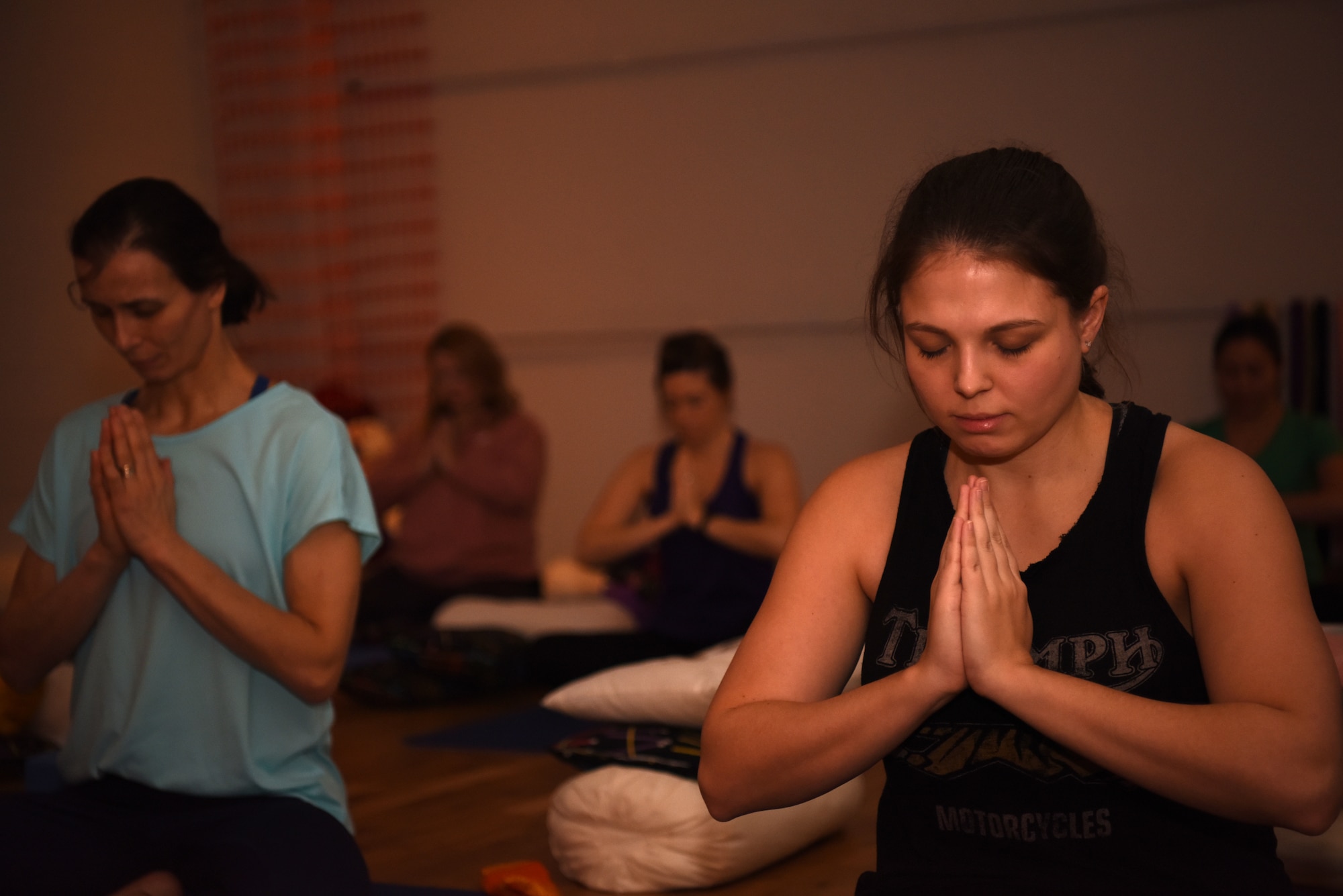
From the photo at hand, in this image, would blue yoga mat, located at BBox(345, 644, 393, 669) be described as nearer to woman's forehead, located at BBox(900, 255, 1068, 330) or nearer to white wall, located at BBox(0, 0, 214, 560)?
white wall, located at BBox(0, 0, 214, 560)

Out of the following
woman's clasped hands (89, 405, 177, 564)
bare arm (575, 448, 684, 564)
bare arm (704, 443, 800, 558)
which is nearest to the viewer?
woman's clasped hands (89, 405, 177, 564)

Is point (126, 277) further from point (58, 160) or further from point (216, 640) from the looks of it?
point (58, 160)

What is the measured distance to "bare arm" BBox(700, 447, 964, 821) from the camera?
1.06 m

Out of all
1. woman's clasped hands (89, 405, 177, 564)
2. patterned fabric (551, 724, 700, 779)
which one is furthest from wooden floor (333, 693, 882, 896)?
woman's clasped hands (89, 405, 177, 564)

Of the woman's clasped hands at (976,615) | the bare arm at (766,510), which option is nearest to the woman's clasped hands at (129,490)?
the woman's clasped hands at (976,615)

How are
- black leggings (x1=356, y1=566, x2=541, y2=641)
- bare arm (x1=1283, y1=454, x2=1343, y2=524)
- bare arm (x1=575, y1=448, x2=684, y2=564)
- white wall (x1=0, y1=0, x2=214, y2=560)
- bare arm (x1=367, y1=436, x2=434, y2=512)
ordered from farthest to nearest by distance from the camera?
bare arm (x1=367, y1=436, x2=434, y2=512) → black leggings (x1=356, y1=566, x2=541, y2=641) → white wall (x1=0, y1=0, x2=214, y2=560) → bare arm (x1=575, y1=448, x2=684, y2=564) → bare arm (x1=1283, y1=454, x2=1343, y2=524)

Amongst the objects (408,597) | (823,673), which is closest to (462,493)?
(408,597)

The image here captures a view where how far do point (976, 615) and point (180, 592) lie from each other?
98 cm

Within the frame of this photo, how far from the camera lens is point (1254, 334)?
3.56 m

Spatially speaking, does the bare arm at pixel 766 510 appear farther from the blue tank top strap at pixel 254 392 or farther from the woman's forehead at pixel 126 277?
the woman's forehead at pixel 126 277

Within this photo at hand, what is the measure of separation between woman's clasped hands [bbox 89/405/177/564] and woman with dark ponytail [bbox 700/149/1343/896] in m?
0.77

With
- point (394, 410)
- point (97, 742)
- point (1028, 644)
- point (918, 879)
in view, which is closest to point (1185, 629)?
point (1028, 644)

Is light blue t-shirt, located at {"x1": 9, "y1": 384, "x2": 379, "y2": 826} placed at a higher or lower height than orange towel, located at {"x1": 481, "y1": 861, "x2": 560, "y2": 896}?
higher

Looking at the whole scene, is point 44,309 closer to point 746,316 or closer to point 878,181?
point 746,316
